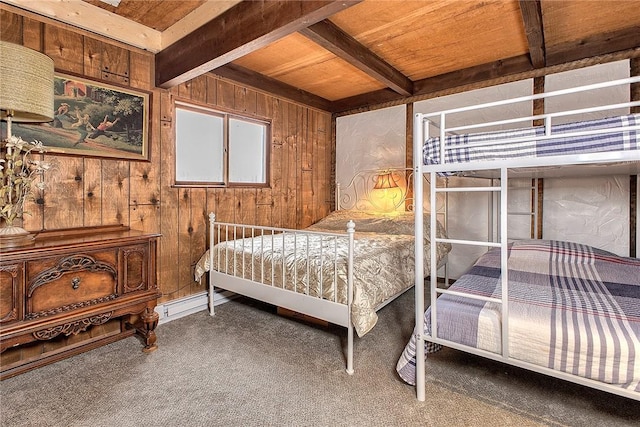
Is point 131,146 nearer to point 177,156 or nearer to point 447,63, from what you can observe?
point 177,156

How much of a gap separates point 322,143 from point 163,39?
2307mm

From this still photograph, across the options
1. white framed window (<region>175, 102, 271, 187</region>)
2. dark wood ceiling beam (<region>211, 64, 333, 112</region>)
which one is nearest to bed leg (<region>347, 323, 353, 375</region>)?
white framed window (<region>175, 102, 271, 187</region>)

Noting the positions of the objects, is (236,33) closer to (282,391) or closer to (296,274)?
(296,274)

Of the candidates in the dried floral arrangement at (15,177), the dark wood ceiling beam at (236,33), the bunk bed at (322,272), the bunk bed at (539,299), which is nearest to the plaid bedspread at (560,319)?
the bunk bed at (539,299)

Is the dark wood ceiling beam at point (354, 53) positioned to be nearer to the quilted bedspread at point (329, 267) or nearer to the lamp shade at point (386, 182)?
the lamp shade at point (386, 182)

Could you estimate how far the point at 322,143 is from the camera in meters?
4.44

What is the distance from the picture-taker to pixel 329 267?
6.75 feet

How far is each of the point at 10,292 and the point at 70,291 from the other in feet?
0.83

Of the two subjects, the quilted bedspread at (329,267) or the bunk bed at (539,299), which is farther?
the quilted bedspread at (329,267)

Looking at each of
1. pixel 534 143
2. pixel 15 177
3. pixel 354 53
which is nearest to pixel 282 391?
pixel 534 143

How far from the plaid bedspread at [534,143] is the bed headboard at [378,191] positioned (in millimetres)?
2166

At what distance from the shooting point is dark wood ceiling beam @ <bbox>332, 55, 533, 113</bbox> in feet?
10.2

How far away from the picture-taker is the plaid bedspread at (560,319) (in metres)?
1.20

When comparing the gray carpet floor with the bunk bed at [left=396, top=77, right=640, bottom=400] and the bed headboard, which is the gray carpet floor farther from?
the bed headboard
